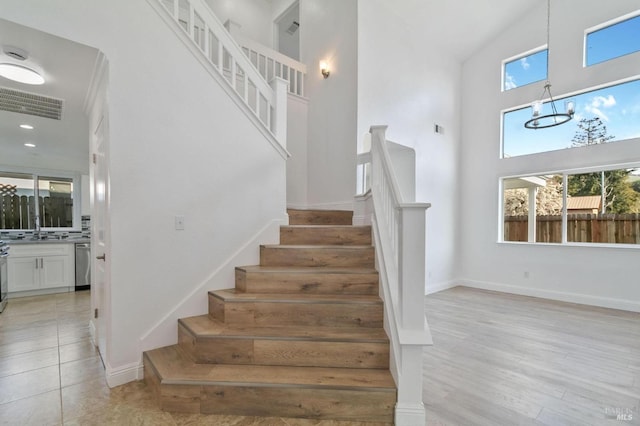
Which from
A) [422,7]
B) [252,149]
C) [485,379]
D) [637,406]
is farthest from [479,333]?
[422,7]

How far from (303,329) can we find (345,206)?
7.86ft

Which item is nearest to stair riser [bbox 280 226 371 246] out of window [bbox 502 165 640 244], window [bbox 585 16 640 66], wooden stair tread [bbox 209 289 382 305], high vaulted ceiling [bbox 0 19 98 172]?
wooden stair tread [bbox 209 289 382 305]

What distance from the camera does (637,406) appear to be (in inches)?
77.6

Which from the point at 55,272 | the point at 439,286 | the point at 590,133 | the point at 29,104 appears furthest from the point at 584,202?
the point at 55,272

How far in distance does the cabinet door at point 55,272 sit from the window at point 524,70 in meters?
8.79

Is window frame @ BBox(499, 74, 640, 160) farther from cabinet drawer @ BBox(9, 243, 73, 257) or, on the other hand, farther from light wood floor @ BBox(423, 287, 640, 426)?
cabinet drawer @ BBox(9, 243, 73, 257)

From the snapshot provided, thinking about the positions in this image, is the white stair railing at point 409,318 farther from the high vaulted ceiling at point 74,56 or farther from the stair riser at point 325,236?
the high vaulted ceiling at point 74,56

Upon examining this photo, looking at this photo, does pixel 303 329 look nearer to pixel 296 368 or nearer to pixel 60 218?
pixel 296 368

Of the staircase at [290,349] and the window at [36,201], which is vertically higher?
the window at [36,201]

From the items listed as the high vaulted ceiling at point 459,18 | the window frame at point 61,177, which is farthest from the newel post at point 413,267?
the window frame at point 61,177

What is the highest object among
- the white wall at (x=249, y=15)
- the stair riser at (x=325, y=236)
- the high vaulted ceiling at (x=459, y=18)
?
the white wall at (x=249, y=15)

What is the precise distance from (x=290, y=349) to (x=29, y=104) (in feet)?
11.5

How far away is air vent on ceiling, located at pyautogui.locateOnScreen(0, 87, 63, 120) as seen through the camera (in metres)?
2.70

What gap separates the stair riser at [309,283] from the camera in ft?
8.13
